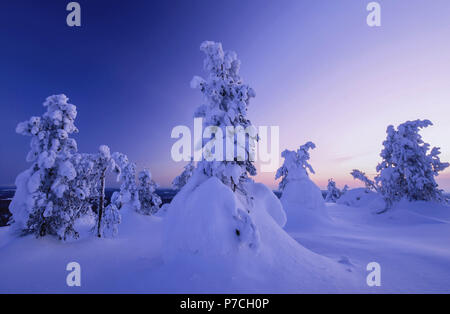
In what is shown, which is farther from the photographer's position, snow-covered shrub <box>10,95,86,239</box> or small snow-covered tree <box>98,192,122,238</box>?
small snow-covered tree <box>98,192,122,238</box>

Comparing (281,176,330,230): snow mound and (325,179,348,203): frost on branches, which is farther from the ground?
(281,176,330,230): snow mound

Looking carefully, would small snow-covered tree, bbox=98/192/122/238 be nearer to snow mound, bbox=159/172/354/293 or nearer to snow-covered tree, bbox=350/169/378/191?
snow mound, bbox=159/172/354/293

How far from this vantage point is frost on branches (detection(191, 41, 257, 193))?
866cm

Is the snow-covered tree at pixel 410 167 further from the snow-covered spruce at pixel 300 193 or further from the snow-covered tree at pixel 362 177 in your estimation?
the snow-covered tree at pixel 362 177

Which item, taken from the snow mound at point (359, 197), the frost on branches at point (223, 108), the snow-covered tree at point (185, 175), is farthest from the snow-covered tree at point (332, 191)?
the frost on branches at point (223, 108)

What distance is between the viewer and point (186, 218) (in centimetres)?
716

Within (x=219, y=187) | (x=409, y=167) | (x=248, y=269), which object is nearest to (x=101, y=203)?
(x=219, y=187)

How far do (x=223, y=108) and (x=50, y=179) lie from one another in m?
13.7

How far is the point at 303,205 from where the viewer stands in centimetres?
2411

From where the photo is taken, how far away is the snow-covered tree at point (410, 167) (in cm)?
2308

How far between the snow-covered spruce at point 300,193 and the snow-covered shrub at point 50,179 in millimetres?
20952

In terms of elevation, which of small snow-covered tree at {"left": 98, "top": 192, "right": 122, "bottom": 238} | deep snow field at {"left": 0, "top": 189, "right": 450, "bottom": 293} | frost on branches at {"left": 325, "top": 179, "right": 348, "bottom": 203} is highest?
deep snow field at {"left": 0, "top": 189, "right": 450, "bottom": 293}

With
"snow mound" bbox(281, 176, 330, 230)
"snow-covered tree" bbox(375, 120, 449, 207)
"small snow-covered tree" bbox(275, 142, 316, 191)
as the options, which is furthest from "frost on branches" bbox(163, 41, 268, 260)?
"snow-covered tree" bbox(375, 120, 449, 207)
